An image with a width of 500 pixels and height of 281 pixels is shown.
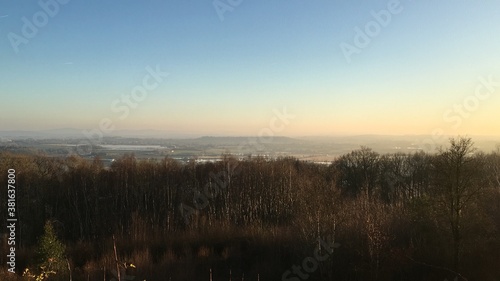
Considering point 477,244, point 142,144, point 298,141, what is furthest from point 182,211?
point 142,144

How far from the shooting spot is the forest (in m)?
17.8

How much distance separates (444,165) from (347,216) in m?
7.15

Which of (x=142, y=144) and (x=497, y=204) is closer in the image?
(x=497, y=204)

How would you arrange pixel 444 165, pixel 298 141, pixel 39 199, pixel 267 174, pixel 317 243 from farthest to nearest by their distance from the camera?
pixel 298 141, pixel 267 174, pixel 39 199, pixel 317 243, pixel 444 165

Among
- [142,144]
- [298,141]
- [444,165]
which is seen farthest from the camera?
[142,144]

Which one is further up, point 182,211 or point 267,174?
point 267,174

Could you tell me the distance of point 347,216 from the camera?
22297 millimetres

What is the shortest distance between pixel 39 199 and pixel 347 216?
32.7 metres

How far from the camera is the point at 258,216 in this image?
4247cm

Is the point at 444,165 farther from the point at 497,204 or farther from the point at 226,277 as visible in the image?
the point at 226,277

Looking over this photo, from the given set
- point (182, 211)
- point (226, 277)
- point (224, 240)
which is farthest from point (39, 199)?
point (226, 277)

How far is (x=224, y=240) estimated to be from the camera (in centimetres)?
3036

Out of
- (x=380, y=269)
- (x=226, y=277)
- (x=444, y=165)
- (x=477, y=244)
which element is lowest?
(x=226, y=277)

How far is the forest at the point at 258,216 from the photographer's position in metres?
17.8
